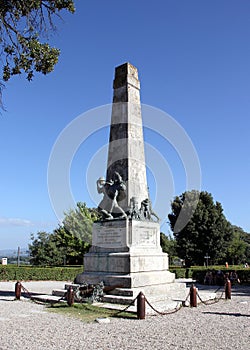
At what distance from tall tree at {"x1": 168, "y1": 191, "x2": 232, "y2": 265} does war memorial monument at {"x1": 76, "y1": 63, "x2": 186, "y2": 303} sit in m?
27.5

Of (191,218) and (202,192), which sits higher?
Result: (202,192)

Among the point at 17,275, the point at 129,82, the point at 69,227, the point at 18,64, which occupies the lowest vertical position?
the point at 17,275

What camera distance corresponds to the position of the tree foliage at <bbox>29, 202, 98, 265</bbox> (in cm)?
3384

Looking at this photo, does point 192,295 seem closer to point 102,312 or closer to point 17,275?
point 102,312

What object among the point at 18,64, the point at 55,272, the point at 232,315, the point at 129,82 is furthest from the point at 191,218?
the point at 18,64

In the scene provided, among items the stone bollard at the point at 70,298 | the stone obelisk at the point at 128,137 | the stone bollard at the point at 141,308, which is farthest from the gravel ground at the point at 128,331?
the stone obelisk at the point at 128,137

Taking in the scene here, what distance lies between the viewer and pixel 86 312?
29.8 ft

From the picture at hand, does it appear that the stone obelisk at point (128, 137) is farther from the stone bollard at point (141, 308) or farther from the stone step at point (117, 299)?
the stone bollard at point (141, 308)

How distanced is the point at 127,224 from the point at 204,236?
2999 cm

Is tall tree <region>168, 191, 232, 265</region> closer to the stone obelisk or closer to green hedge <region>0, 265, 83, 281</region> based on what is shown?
green hedge <region>0, 265, 83, 281</region>

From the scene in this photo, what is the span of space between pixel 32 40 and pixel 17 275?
63.3 feet

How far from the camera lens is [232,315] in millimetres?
9320

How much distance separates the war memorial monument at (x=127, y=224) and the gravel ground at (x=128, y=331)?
6.61 feet

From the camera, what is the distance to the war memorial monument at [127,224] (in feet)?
36.2
